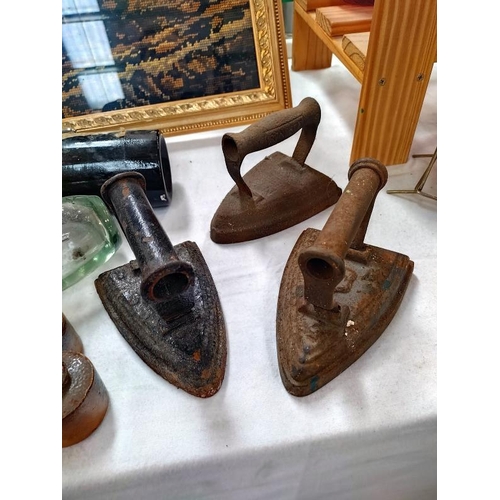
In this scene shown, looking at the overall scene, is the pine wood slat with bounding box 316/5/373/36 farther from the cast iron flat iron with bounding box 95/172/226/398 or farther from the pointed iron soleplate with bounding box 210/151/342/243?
the cast iron flat iron with bounding box 95/172/226/398

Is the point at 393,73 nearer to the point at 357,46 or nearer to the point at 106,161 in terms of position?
A: the point at 357,46

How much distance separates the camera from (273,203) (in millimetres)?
826

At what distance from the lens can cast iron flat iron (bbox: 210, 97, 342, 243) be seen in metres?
0.78

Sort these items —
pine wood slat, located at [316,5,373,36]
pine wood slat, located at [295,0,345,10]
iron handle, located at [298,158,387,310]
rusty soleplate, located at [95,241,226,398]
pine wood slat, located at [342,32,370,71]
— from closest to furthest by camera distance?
1. iron handle, located at [298,158,387,310]
2. rusty soleplate, located at [95,241,226,398]
3. pine wood slat, located at [342,32,370,71]
4. pine wood slat, located at [316,5,373,36]
5. pine wood slat, located at [295,0,345,10]

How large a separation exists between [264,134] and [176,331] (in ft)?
1.26

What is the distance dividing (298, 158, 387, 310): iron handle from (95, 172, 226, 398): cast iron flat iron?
161 mm

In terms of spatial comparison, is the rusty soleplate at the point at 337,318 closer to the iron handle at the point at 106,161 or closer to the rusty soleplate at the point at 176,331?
the rusty soleplate at the point at 176,331

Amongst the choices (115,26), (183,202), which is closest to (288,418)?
(183,202)

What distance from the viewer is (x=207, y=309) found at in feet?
2.22

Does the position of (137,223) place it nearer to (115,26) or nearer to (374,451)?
(374,451)

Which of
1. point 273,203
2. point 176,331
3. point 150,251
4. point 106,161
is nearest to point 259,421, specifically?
point 176,331

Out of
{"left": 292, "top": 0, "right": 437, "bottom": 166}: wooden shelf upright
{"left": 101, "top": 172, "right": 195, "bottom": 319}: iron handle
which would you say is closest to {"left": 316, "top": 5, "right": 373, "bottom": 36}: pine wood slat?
{"left": 292, "top": 0, "right": 437, "bottom": 166}: wooden shelf upright

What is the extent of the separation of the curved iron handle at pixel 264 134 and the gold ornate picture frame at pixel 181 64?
0.27 metres

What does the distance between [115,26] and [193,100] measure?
24 centimetres
